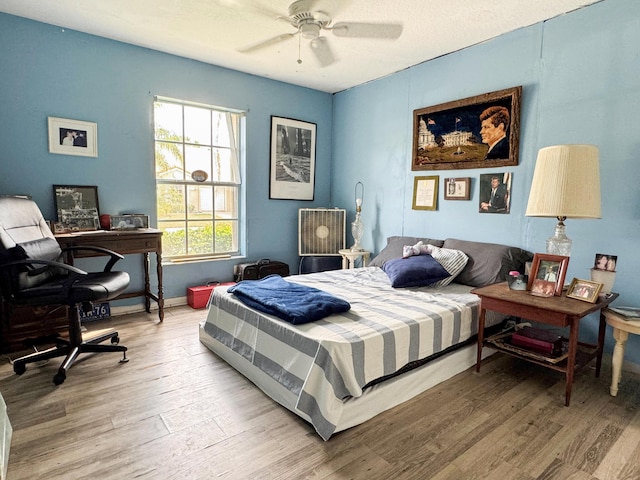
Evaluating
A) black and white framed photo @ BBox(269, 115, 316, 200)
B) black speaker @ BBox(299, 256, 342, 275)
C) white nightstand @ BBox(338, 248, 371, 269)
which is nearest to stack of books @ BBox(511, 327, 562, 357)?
white nightstand @ BBox(338, 248, 371, 269)

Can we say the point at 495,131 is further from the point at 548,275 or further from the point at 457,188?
the point at 548,275

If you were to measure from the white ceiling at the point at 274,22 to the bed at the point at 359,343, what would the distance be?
1818 millimetres

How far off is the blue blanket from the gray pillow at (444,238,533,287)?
136cm

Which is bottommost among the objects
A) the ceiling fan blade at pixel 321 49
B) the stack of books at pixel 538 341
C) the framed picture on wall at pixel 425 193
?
the stack of books at pixel 538 341

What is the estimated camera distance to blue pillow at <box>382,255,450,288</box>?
2865 millimetres

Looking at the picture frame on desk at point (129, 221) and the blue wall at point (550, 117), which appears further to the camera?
the picture frame on desk at point (129, 221)

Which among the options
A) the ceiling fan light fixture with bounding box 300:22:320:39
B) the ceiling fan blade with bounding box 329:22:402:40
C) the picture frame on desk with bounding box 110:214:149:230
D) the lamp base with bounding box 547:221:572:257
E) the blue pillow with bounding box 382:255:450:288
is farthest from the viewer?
the picture frame on desk with bounding box 110:214:149:230

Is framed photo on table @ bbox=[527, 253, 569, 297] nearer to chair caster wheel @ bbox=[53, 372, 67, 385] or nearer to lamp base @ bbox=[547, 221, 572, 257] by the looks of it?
lamp base @ bbox=[547, 221, 572, 257]

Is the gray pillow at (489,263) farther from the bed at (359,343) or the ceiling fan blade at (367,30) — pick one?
the ceiling fan blade at (367,30)

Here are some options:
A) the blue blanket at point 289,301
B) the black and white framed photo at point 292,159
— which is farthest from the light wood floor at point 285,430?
the black and white framed photo at point 292,159

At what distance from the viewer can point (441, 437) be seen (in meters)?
1.76

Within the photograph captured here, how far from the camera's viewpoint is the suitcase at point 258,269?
4035 millimetres

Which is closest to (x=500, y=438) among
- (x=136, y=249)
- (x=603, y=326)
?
(x=603, y=326)

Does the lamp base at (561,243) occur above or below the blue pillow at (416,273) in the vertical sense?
above
